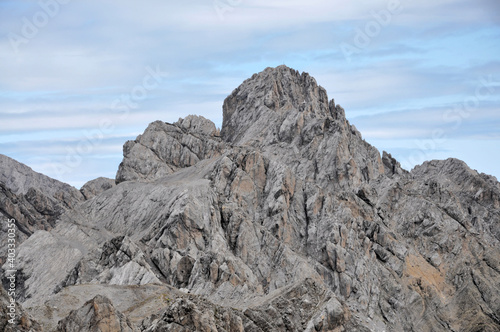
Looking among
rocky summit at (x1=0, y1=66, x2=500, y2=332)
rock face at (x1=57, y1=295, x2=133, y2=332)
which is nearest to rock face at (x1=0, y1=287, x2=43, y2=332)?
rock face at (x1=57, y1=295, x2=133, y2=332)

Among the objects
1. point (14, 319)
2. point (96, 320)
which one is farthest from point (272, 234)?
point (14, 319)

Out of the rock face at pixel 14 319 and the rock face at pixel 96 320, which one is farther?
the rock face at pixel 96 320

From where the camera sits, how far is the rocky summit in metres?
108

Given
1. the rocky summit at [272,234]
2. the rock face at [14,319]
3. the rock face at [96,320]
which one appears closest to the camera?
the rock face at [14,319]

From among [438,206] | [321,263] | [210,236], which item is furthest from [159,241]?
[438,206]

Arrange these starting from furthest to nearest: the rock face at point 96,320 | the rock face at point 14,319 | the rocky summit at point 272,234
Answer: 1. the rocky summit at point 272,234
2. the rock face at point 96,320
3. the rock face at point 14,319

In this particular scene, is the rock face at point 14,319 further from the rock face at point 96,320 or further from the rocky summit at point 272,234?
the rocky summit at point 272,234

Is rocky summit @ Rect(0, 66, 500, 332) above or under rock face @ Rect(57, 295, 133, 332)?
above

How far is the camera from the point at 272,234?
5394 inches

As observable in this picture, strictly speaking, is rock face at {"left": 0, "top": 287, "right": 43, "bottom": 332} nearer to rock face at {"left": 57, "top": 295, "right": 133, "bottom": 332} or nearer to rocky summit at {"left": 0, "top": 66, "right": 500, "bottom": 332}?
rock face at {"left": 57, "top": 295, "right": 133, "bottom": 332}

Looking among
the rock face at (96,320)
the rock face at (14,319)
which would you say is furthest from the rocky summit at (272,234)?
the rock face at (14,319)

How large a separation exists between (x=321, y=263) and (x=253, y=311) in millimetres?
74004

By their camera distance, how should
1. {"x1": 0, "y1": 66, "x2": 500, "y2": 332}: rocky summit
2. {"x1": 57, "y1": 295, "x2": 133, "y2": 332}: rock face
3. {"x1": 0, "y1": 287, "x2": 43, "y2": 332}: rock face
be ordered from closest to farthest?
{"x1": 0, "y1": 287, "x2": 43, "y2": 332}: rock face
{"x1": 57, "y1": 295, "x2": 133, "y2": 332}: rock face
{"x1": 0, "y1": 66, "x2": 500, "y2": 332}: rocky summit

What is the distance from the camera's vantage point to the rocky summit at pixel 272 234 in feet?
356
